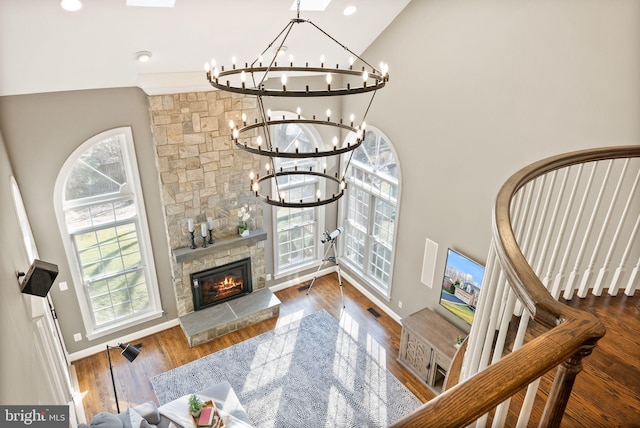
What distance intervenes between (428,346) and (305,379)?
5.74ft

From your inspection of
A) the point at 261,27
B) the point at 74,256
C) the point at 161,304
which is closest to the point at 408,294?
the point at 161,304

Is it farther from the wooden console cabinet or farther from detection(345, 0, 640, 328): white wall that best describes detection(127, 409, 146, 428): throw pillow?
detection(345, 0, 640, 328): white wall

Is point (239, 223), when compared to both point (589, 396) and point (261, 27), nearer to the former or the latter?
point (261, 27)

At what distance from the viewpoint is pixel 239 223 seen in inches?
280

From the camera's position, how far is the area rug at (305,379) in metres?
5.54

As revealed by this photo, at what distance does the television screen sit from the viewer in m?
5.66

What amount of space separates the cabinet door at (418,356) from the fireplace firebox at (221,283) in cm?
289

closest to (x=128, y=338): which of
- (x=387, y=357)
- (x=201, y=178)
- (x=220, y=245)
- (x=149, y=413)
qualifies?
(x=220, y=245)

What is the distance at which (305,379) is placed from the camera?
6.07 m

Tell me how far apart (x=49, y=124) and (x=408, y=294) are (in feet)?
18.0

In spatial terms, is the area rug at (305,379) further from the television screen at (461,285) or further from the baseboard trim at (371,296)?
the television screen at (461,285)

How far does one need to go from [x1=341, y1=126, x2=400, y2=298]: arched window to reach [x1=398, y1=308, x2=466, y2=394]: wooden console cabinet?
118 centimetres

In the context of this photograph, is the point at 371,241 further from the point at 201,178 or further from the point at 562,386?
the point at 562,386

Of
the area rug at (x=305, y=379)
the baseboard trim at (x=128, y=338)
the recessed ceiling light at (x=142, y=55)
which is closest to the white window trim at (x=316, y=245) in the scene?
the area rug at (x=305, y=379)
